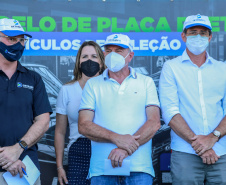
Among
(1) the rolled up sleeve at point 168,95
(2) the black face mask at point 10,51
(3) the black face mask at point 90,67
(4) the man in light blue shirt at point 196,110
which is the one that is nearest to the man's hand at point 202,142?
(4) the man in light blue shirt at point 196,110

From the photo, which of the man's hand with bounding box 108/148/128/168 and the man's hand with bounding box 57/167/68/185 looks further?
the man's hand with bounding box 57/167/68/185

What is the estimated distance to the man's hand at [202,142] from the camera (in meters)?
3.21

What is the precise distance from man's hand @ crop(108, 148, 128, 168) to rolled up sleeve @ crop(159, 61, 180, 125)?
567 millimetres

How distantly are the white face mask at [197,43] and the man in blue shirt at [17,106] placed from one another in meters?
1.29

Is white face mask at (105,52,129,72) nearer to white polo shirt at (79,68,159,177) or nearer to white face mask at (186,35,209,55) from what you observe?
white polo shirt at (79,68,159,177)

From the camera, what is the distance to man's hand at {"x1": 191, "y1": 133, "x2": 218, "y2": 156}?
3.21m

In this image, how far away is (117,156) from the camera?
298 cm

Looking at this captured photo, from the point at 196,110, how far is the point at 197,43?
0.56 meters

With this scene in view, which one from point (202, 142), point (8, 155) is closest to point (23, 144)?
point (8, 155)

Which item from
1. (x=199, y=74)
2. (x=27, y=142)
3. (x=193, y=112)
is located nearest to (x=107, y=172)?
(x=27, y=142)

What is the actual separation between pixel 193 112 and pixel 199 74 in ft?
1.07

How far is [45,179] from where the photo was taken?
14.1 ft

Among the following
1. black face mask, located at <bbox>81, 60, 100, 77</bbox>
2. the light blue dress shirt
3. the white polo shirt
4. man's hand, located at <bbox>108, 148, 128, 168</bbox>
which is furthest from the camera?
black face mask, located at <bbox>81, 60, 100, 77</bbox>

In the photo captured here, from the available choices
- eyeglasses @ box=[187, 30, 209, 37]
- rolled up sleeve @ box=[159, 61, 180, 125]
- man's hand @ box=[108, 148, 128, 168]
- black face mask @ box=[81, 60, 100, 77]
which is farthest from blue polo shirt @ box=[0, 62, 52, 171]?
eyeglasses @ box=[187, 30, 209, 37]
